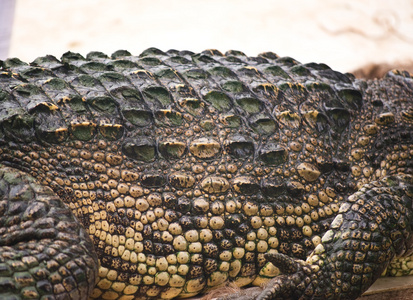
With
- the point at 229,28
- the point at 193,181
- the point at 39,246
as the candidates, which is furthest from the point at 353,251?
the point at 229,28

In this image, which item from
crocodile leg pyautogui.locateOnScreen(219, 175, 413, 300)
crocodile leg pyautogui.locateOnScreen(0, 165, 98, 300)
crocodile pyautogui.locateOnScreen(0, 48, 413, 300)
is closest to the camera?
crocodile leg pyautogui.locateOnScreen(0, 165, 98, 300)

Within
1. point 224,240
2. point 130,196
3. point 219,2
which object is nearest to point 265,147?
point 224,240

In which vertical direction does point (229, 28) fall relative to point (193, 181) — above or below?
above

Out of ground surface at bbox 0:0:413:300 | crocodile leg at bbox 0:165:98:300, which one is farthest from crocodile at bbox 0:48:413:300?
ground surface at bbox 0:0:413:300

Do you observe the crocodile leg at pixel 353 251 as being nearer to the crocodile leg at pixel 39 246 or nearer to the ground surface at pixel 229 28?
the crocodile leg at pixel 39 246

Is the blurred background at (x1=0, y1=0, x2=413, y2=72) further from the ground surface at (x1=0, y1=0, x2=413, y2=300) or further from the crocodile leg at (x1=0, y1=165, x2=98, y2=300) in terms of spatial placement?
the crocodile leg at (x1=0, y1=165, x2=98, y2=300)

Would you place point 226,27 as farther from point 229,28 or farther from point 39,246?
point 39,246

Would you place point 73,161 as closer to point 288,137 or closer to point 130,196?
point 130,196
